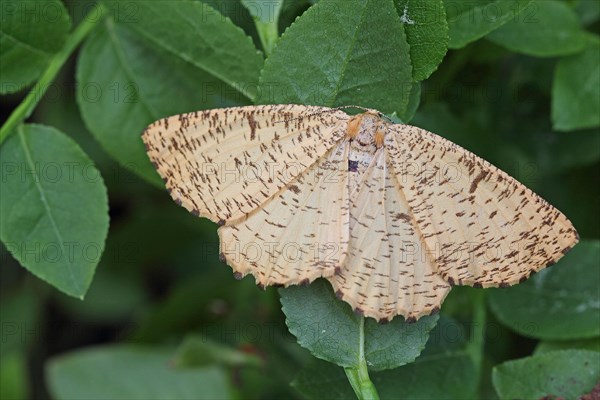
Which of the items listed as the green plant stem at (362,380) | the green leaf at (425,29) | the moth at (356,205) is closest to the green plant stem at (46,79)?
the moth at (356,205)

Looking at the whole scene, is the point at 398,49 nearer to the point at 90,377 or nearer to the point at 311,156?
the point at 311,156

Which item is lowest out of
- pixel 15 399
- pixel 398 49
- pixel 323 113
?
pixel 15 399

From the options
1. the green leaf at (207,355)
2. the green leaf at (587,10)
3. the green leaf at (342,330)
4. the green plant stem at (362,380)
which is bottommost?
the green leaf at (207,355)

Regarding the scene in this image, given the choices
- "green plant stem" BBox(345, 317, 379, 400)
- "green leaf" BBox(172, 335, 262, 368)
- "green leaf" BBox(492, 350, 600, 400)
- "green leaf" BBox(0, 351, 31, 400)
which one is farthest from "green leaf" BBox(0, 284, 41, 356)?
"green leaf" BBox(492, 350, 600, 400)

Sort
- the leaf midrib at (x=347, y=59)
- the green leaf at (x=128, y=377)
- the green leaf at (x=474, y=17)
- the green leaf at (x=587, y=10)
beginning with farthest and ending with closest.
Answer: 1. the green leaf at (x=128, y=377)
2. the green leaf at (x=587, y=10)
3. the green leaf at (x=474, y=17)
4. the leaf midrib at (x=347, y=59)

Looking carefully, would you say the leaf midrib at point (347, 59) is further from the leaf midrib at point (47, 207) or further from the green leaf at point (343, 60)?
the leaf midrib at point (47, 207)

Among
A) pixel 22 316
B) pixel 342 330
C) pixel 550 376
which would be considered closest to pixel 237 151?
pixel 342 330

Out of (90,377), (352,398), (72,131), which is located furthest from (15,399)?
(352,398)
